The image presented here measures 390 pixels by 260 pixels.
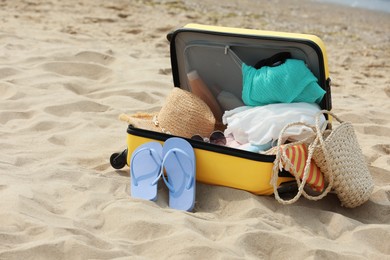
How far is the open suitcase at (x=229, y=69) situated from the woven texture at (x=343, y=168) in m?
0.20

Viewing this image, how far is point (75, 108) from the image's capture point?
4.66 meters

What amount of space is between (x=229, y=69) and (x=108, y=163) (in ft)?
2.68

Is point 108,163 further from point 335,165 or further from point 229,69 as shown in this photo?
point 335,165

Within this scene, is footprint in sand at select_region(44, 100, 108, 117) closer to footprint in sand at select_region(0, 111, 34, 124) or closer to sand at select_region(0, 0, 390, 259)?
sand at select_region(0, 0, 390, 259)

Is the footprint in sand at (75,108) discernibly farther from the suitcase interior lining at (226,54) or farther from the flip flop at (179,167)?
the flip flop at (179,167)

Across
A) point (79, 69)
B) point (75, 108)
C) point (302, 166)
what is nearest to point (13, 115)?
point (75, 108)

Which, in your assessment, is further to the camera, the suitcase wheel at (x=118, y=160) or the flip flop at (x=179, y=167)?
the suitcase wheel at (x=118, y=160)

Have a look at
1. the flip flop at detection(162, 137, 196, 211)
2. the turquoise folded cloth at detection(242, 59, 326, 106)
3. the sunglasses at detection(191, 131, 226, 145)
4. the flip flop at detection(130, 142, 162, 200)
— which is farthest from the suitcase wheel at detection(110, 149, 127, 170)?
the turquoise folded cloth at detection(242, 59, 326, 106)

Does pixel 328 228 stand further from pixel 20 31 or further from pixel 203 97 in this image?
pixel 20 31

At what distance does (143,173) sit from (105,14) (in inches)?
198

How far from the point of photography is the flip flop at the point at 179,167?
338cm

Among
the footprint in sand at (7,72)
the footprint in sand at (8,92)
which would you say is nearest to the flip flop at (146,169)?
the footprint in sand at (8,92)

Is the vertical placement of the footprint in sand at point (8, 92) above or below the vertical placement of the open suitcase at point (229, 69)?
below

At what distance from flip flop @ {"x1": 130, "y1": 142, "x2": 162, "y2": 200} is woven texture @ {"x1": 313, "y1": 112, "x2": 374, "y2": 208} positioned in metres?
0.75
